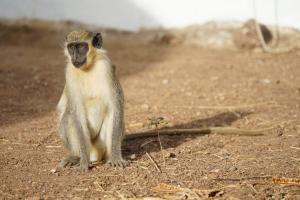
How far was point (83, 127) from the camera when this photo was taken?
6402 millimetres

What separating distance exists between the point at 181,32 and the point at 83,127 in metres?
7.09

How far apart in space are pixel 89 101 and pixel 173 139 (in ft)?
4.49

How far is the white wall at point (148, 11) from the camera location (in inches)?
492

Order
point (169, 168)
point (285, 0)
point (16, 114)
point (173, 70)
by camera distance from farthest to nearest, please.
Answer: point (285, 0) < point (173, 70) < point (16, 114) < point (169, 168)

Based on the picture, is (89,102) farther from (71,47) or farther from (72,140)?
(71,47)

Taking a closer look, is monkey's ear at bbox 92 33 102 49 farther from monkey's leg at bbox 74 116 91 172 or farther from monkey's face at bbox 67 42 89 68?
monkey's leg at bbox 74 116 91 172

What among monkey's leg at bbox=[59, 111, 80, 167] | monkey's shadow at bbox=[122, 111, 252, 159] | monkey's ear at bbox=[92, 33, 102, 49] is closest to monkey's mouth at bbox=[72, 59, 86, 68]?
monkey's ear at bbox=[92, 33, 102, 49]

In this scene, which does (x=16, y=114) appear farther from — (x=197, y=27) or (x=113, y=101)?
(x=197, y=27)

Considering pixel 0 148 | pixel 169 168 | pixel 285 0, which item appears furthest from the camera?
pixel 285 0

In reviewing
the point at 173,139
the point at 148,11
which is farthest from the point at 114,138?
the point at 148,11

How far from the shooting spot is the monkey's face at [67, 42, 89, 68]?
6.28 meters

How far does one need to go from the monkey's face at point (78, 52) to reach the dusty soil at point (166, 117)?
1.09 metres

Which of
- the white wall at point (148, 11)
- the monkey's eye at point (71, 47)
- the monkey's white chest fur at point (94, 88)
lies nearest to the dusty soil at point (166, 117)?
the white wall at point (148, 11)

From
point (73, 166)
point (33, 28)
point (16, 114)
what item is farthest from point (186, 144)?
point (33, 28)
